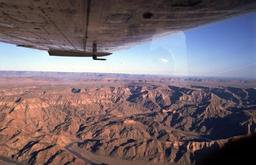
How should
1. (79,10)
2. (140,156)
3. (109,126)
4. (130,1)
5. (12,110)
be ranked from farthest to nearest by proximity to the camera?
(12,110) → (109,126) → (140,156) → (79,10) → (130,1)

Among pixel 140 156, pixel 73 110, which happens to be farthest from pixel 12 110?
pixel 140 156

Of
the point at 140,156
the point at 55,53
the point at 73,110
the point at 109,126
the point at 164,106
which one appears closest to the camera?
the point at 55,53

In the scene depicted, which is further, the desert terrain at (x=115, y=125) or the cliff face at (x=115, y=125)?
the cliff face at (x=115, y=125)

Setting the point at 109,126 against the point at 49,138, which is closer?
the point at 49,138

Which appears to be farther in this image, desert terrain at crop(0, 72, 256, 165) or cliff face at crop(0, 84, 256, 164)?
cliff face at crop(0, 84, 256, 164)

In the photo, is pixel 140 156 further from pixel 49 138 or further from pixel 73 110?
pixel 73 110

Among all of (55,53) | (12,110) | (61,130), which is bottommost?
(61,130)

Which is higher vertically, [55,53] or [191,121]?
[55,53]
